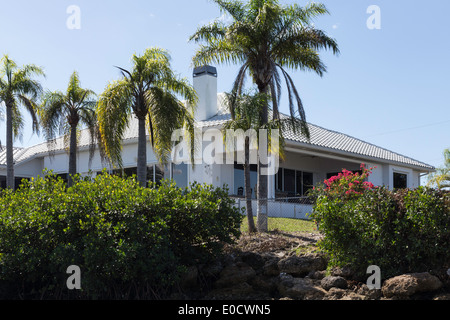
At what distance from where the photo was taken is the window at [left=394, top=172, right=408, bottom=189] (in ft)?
88.3

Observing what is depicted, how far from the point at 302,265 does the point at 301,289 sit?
806 mm

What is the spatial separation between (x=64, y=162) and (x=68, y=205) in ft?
56.6

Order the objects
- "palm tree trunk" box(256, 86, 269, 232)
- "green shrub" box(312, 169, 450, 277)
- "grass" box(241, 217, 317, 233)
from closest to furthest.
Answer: "green shrub" box(312, 169, 450, 277)
"palm tree trunk" box(256, 86, 269, 232)
"grass" box(241, 217, 317, 233)

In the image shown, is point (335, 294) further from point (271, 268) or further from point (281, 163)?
point (281, 163)

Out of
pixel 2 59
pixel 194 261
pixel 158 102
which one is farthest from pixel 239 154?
pixel 194 261

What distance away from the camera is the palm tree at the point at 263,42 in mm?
14703

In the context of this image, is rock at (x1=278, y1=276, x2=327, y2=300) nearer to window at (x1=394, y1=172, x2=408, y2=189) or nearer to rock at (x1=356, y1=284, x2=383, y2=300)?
rock at (x1=356, y1=284, x2=383, y2=300)

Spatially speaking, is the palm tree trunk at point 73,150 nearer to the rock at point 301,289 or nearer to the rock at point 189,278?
the rock at point 189,278

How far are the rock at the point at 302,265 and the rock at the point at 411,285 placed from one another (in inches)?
66.7

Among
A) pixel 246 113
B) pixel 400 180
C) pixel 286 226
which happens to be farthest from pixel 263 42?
pixel 400 180

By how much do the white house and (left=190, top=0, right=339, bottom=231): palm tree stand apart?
4.69 m

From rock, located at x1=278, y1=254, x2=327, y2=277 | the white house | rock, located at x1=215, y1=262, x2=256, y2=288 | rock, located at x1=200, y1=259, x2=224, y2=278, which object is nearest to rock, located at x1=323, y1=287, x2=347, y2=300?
rock, located at x1=278, y1=254, x2=327, y2=277
